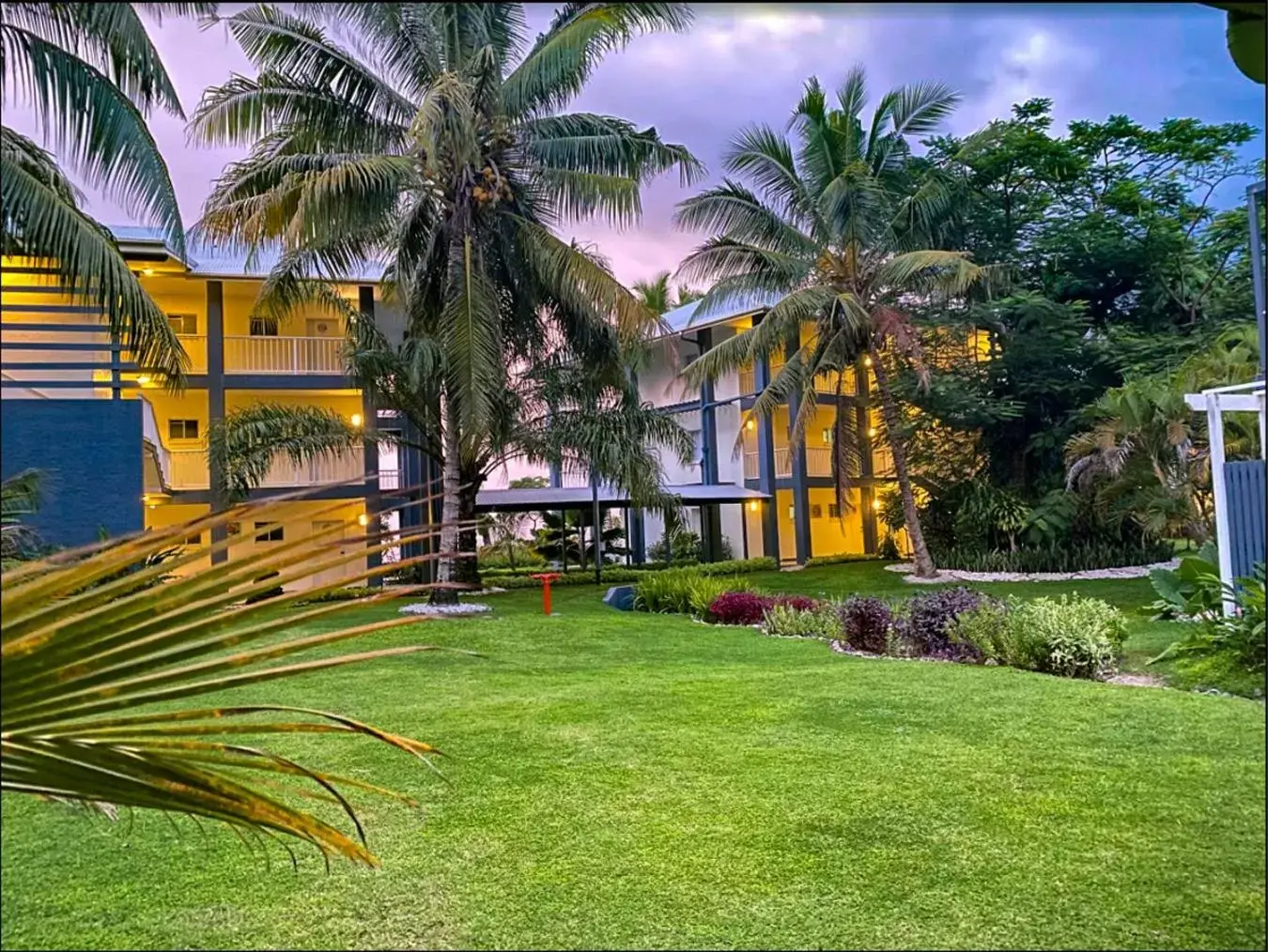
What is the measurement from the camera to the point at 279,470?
12.6m

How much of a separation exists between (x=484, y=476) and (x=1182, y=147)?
1307cm

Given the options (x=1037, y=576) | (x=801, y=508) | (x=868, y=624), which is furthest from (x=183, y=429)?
(x=1037, y=576)

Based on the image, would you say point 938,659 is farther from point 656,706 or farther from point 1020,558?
point 1020,558

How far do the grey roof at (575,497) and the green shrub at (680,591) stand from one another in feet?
10.4

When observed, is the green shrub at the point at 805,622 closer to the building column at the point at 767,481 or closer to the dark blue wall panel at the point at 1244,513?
the dark blue wall panel at the point at 1244,513

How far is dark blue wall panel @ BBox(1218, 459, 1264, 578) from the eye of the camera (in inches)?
279

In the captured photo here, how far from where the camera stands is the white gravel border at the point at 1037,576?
1450 centimetres

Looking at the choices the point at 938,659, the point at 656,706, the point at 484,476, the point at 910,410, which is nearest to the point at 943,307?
the point at 910,410

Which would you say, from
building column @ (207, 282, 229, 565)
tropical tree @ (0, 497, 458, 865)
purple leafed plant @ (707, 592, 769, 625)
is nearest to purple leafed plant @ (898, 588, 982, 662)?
purple leafed plant @ (707, 592, 769, 625)

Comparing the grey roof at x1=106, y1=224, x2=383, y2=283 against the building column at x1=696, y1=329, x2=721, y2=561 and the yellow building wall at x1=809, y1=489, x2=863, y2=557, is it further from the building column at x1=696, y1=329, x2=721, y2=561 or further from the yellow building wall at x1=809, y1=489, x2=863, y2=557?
the yellow building wall at x1=809, y1=489, x2=863, y2=557

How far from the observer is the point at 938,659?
7.58 metres

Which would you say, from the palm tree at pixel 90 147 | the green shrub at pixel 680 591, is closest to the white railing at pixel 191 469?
the green shrub at pixel 680 591

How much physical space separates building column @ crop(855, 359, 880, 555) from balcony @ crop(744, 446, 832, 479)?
0.87m

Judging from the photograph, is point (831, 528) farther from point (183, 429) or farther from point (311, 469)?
point (183, 429)
